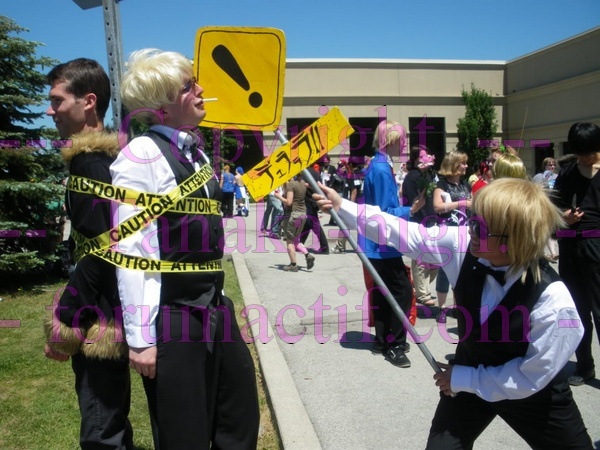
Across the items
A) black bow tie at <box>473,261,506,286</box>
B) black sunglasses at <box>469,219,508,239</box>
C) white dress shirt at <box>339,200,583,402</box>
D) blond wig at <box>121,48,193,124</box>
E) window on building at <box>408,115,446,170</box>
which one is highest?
window on building at <box>408,115,446,170</box>

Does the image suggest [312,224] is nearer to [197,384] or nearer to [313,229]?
[313,229]

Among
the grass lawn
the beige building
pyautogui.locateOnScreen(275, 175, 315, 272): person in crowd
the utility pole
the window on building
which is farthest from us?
the window on building

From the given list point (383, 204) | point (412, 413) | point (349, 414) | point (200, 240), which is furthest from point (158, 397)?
point (383, 204)

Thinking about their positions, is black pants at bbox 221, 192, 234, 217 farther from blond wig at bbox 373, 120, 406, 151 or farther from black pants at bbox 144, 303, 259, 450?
black pants at bbox 144, 303, 259, 450

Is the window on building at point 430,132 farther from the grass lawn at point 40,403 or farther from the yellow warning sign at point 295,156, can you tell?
the yellow warning sign at point 295,156

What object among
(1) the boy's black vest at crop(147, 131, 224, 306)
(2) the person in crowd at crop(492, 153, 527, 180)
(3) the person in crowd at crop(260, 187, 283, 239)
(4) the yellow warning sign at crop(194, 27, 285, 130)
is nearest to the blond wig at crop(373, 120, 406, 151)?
(2) the person in crowd at crop(492, 153, 527, 180)

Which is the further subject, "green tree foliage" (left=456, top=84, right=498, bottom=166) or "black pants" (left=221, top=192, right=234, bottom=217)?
"green tree foliage" (left=456, top=84, right=498, bottom=166)

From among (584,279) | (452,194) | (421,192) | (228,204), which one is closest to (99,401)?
(584,279)

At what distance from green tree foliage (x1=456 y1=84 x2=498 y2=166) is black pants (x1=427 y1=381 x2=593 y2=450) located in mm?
29724

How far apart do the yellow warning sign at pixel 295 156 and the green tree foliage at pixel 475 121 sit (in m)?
29.5

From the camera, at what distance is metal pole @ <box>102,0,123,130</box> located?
300cm

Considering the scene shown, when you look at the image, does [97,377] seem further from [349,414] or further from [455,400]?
[349,414]

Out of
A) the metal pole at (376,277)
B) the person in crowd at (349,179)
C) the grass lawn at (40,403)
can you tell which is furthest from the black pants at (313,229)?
the metal pole at (376,277)

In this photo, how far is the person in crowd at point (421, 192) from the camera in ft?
18.8
